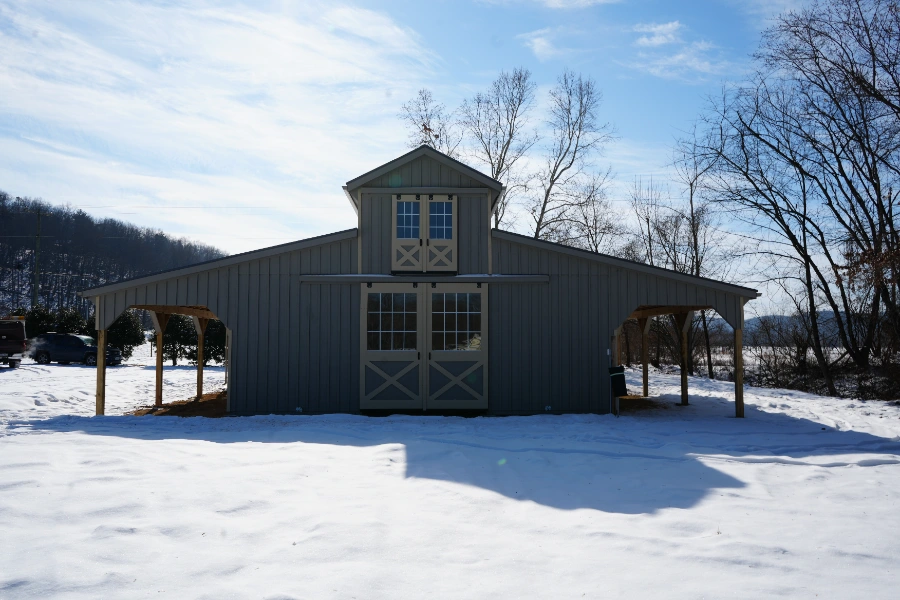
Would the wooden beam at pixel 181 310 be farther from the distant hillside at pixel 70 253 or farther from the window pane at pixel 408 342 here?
the distant hillside at pixel 70 253

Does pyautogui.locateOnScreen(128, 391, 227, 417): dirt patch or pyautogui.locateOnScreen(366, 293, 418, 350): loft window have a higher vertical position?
pyautogui.locateOnScreen(366, 293, 418, 350): loft window

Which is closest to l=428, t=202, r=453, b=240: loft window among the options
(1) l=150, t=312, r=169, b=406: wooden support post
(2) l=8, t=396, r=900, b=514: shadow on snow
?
(2) l=8, t=396, r=900, b=514: shadow on snow

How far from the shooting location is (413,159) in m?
11.8

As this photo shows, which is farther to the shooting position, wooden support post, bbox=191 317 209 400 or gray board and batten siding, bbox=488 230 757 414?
wooden support post, bbox=191 317 209 400

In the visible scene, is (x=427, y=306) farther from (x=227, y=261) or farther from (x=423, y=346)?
(x=227, y=261)

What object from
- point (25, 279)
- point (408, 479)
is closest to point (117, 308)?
point (408, 479)

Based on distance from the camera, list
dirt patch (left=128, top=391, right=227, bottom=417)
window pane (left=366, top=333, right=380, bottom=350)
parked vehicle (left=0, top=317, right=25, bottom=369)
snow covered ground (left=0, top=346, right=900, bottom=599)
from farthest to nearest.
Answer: parked vehicle (left=0, top=317, right=25, bottom=369), dirt patch (left=128, top=391, right=227, bottom=417), window pane (left=366, top=333, right=380, bottom=350), snow covered ground (left=0, top=346, right=900, bottom=599)

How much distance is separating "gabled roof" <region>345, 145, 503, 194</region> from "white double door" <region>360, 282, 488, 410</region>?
1.90 meters

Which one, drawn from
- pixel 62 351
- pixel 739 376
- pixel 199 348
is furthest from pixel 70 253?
pixel 739 376

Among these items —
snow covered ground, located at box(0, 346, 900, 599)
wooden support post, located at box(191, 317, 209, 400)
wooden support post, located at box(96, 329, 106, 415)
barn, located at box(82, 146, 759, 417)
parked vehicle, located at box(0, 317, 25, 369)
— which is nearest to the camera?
snow covered ground, located at box(0, 346, 900, 599)

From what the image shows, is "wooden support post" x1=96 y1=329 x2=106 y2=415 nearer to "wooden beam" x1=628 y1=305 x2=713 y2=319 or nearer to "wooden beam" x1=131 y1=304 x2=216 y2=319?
"wooden beam" x1=131 y1=304 x2=216 y2=319

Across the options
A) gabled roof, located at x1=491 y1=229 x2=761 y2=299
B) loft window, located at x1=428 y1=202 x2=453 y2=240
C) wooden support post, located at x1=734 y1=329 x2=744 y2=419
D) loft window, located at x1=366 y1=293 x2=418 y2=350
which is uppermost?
loft window, located at x1=428 y1=202 x2=453 y2=240

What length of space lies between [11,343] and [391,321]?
1839cm

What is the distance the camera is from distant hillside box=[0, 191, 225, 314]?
74.5m
